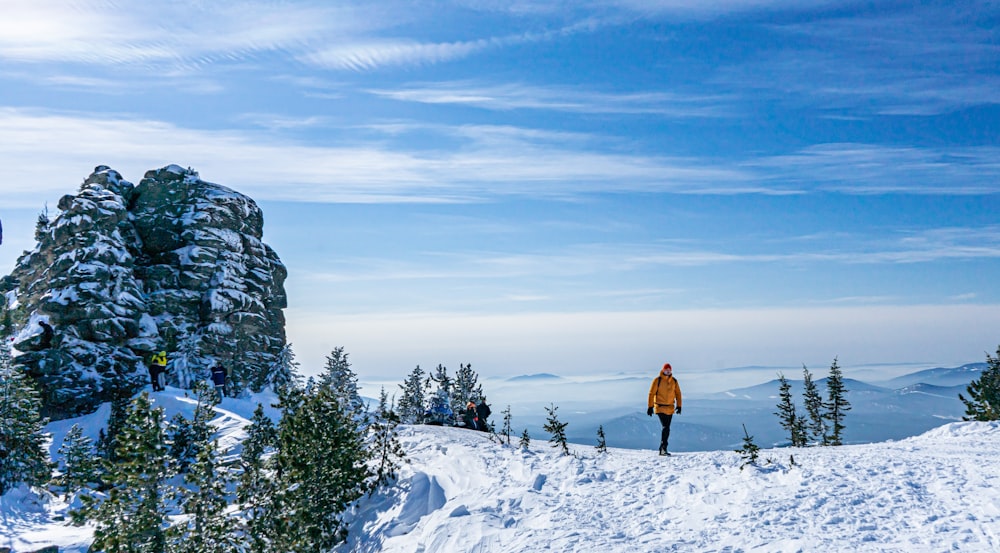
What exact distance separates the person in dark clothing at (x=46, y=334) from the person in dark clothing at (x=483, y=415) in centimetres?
3689

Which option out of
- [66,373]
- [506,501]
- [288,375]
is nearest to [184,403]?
[66,373]

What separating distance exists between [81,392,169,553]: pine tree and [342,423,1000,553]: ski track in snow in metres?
5.48

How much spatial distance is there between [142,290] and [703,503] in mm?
57565

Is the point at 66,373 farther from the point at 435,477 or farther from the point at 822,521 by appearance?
the point at 822,521

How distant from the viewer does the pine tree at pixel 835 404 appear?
1727 inches

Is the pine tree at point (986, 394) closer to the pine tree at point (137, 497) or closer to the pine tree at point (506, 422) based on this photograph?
the pine tree at point (506, 422)

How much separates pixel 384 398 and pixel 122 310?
134 ft

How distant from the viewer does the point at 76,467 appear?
32219 mm

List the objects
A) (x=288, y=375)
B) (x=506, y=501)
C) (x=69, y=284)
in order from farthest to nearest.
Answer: (x=288, y=375), (x=69, y=284), (x=506, y=501)

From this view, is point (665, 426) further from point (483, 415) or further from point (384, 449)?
point (483, 415)

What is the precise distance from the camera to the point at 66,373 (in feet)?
151

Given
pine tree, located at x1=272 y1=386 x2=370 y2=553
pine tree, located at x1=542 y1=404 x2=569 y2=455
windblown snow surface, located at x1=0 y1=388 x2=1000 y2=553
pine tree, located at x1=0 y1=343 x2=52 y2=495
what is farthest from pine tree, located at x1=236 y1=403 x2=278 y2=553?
pine tree, located at x1=0 y1=343 x2=52 y2=495

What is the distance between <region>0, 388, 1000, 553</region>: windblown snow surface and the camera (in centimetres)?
1084

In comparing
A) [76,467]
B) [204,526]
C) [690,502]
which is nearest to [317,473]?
[204,526]
